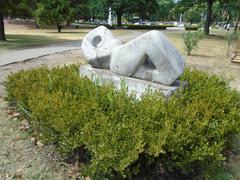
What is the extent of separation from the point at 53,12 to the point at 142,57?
78.8 feet

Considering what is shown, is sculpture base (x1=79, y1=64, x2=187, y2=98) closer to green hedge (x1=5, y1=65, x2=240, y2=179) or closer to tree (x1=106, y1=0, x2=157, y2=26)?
green hedge (x1=5, y1=65, x2=240, y2=179)

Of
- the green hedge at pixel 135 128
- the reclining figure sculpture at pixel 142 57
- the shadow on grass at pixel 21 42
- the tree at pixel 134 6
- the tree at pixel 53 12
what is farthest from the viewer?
the tree at pixel 134 6

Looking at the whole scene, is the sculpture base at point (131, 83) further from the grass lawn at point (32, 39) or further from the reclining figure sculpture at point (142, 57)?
the grass lawn at point (32, 39)

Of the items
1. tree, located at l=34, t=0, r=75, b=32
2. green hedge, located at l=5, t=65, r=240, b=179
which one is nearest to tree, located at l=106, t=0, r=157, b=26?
tree, located at l=34, t=0, r=75, b=32

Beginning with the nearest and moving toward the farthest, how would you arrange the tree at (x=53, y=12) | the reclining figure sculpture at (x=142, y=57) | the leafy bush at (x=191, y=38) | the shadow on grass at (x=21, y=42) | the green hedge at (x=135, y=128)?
the green hedge at (x=135, y=128) → the reclining figure sculpture at (x=142, y=57) → the leafy bush at (x=191, y=38) → the shadow on grass at (x=21, y=42) → the tree at (x=53, y=12)

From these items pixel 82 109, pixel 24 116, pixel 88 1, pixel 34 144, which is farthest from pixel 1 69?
pixel 88 1

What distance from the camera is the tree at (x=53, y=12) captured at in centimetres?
2573

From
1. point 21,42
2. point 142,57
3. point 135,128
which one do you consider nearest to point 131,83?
point 142,57

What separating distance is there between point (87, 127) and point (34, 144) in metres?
1.29

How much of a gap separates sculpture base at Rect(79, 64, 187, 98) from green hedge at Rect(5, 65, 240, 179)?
185 mm

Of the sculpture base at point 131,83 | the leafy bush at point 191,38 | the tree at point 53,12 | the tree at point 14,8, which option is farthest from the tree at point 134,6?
the sculpture base at point 131,83

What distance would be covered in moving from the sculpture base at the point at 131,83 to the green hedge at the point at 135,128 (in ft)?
0.61

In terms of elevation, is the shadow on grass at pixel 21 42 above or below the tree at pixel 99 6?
below

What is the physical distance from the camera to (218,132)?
2969mm
